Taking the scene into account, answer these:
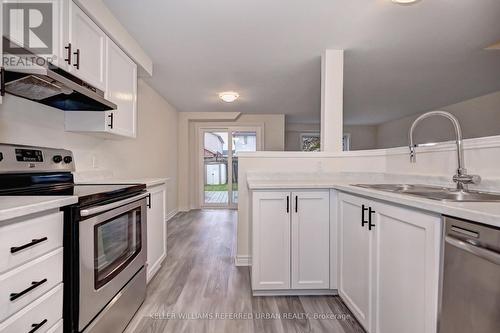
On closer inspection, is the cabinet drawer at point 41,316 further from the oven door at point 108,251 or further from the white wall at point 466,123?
the white wall at point 466,123

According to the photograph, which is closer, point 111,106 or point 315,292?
point 111,106

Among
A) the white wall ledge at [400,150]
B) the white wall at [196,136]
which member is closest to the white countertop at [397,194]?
the white wall ledge at [400,150]

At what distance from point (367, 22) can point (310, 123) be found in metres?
5.33

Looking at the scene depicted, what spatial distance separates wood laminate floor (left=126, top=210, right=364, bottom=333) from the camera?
1655mm

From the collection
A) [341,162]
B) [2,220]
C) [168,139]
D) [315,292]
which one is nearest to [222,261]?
[315,292]

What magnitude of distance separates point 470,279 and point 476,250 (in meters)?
0.10

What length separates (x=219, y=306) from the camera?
6.21ft

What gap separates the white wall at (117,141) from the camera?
1.49 metres

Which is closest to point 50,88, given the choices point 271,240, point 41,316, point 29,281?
point 29,281

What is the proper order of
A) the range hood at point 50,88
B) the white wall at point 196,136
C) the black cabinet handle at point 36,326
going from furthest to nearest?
the white wall at point 196,136 < the range hood at point 50,88 < the black cabinet handle at point 36,326

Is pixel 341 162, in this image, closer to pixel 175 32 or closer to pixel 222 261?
pixel 222 261

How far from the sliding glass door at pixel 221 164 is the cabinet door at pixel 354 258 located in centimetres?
445

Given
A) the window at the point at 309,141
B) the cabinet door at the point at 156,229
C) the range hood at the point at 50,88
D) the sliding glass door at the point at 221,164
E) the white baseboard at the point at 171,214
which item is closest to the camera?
the range hood at the point at 50,88

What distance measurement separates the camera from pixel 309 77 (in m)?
3.59
